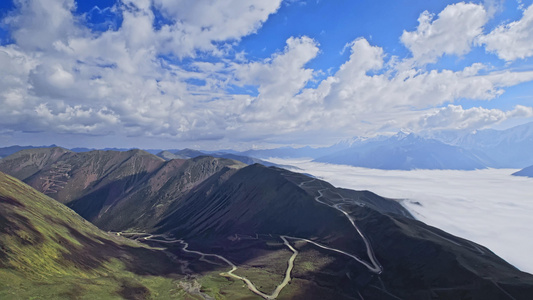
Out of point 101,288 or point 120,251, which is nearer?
point 101,288

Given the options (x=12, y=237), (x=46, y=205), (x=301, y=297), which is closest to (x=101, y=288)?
(x=12, y=237)


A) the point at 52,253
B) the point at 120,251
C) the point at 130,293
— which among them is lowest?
the point at 120,251

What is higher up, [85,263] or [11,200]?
[11,200]

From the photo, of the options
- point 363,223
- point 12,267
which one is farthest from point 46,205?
point 363,223

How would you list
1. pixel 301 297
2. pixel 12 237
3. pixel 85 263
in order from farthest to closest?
pixel 85 263 → pixel 301 297 → pixel 12 237

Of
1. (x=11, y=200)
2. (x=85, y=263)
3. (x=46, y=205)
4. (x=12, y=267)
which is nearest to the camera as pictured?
(x=12, y=267)

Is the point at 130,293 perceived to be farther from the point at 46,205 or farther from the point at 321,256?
the point at 46,205
